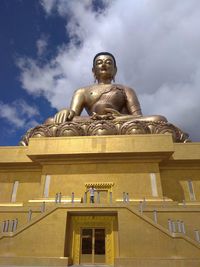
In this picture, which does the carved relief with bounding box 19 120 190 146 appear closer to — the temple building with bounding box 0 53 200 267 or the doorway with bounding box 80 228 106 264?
the temple building with bounding box 0 53 200 267

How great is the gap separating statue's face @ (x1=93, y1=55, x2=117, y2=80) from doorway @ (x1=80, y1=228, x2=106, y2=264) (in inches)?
398

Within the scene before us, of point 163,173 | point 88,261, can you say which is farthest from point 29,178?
point 163,173

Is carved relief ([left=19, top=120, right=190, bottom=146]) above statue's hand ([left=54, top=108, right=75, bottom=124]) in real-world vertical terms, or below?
below

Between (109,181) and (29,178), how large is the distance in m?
3.32

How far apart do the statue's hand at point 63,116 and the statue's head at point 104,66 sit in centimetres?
433

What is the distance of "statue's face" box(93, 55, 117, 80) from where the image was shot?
14719 millimetres

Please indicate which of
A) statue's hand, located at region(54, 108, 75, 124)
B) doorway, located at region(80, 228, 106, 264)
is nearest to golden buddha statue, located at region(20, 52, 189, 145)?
statue's hand, located at region(54, 108, 75, 124)

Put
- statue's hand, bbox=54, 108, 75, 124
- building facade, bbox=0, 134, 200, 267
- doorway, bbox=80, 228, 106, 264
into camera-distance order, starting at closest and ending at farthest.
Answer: building facade, bbox=0, 134, 200, 267, doorway, bbox=80, 228, 106, 264, statue's hand, bbox=54, 108, 75, 124

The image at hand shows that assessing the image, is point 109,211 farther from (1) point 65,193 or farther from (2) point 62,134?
(2) point 62,134

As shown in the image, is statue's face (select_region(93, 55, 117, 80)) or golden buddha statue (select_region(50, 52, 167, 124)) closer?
golden buddha statue (select_region(50, 52, 167, 124))

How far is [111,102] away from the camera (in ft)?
41.9

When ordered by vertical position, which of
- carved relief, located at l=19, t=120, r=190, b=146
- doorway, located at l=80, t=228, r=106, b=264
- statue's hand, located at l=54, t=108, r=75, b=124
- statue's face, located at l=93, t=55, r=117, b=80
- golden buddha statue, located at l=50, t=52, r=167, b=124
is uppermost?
statue's face, located at l=93, t=55, r=117, b=80

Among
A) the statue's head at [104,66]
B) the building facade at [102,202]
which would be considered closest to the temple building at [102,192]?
the building facade at [102,202]

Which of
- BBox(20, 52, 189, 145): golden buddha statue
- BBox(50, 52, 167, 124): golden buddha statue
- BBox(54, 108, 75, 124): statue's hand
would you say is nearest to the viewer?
BBox(20, 52, 189, 145): golden buddha statue
